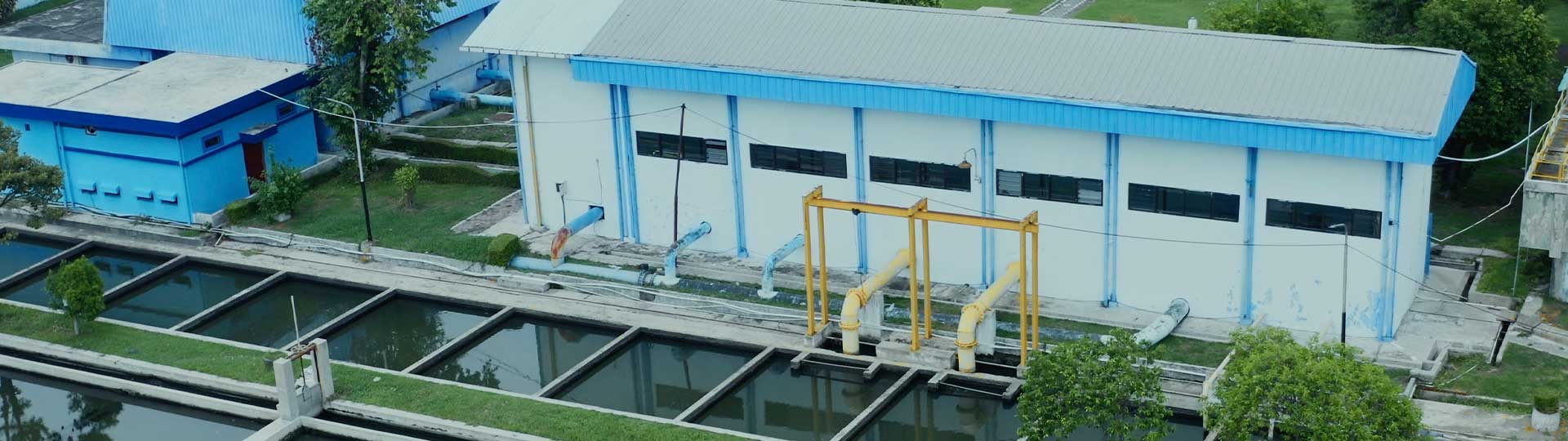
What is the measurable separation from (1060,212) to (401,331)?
1518 centimetres

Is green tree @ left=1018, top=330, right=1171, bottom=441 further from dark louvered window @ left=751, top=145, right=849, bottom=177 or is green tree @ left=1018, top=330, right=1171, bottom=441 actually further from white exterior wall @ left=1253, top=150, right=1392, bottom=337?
dark louvered window @ left=751, top=145, right=849, bottom=177

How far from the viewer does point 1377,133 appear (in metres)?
33.0

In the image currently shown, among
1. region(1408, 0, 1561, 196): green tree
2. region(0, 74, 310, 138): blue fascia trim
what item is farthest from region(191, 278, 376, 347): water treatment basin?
region(1408, 0, 1561, 196): green tree

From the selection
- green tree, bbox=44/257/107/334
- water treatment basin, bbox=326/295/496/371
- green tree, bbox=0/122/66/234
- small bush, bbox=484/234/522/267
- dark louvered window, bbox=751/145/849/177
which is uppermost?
green tree, bbox=0/122/66/234

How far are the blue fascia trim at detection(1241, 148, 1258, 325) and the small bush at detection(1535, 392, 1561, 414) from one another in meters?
6.66

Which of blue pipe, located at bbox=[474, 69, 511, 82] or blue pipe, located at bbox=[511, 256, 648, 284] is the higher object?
blue pipe, located at bbox=[474, 69, 511, 82]

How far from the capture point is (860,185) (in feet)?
130

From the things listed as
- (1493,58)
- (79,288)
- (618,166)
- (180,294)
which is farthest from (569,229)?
(1493,58)

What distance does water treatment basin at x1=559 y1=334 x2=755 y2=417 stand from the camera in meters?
35.9

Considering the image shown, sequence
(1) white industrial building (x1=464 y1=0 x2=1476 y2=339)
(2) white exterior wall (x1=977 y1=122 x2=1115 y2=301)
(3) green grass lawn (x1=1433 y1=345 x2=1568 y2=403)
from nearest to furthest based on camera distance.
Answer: (3) green grass lawn (x1=1433 y1=345 x2=1568 y2=403) < (1) white industrial building (x1=464 y1=0 x2=1476 y2=339) < (2) white exterior wall (x1=977 y1=122 x2=1115 y2=301)

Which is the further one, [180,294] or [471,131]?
[471,131]

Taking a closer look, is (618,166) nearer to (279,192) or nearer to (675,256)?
(675,256)

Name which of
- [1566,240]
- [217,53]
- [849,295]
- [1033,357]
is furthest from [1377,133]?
[217,53]

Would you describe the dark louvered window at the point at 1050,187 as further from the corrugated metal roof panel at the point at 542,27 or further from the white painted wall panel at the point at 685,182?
the corrugated metal roof panel at the point at 542,27
